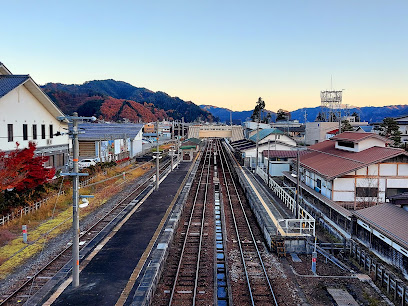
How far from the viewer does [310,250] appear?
15.8m

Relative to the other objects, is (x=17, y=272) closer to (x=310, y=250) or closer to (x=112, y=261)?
(x=112, y=261)

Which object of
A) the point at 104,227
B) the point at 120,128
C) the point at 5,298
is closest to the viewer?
the point at 5,298

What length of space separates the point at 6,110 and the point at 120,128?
98.6ft

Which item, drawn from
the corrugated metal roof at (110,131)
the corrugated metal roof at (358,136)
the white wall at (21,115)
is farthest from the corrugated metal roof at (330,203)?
the corrugated metal roof at (110,131)

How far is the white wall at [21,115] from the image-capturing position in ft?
73.9

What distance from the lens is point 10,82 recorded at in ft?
76.8

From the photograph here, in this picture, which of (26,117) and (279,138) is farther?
(279,138)

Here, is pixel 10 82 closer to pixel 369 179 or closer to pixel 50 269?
pixel 50 269

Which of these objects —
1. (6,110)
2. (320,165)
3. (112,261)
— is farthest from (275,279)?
(6,110)

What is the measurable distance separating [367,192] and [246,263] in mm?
9955

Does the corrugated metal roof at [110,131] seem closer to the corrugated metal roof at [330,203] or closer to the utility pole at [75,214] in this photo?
the corrugated metal roof at [330,203]

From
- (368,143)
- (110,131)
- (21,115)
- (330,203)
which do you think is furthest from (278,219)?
(110,131)

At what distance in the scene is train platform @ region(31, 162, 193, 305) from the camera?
401 inches

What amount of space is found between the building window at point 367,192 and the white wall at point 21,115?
22.2 m
